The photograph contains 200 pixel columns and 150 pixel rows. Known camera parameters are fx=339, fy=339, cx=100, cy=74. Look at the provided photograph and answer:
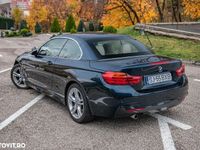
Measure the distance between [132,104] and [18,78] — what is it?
13.7 feet

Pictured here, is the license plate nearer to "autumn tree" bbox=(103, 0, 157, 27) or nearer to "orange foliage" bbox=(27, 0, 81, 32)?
"autumn tree" bbox=(103, 0, 157, 27)

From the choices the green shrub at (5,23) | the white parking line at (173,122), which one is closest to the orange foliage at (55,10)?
the green shrub at (5,23)

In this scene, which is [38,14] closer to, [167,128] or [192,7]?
[192,7]

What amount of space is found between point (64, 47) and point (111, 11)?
28.3 m

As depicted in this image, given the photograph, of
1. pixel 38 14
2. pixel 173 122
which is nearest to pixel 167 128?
pixel 173 122

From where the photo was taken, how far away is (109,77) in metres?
4.93

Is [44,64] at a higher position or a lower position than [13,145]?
higher

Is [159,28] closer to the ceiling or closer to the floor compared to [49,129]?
closer to the ceiling

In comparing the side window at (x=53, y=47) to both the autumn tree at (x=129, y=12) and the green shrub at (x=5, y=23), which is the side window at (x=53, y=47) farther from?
the green shrub at (x=5, y=23)

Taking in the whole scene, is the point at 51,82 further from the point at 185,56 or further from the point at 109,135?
the point at 185,56

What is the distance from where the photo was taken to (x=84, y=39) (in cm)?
586

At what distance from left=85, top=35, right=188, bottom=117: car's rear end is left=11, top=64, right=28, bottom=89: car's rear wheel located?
3175mm

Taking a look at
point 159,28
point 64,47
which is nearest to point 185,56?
point 159,28

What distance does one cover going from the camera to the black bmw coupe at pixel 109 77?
4.91m
